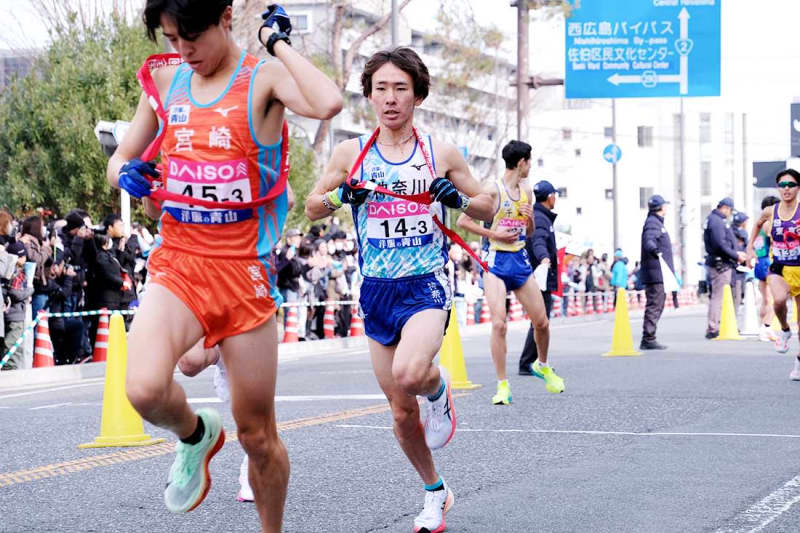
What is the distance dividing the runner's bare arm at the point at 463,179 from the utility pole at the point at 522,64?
73.6 feet

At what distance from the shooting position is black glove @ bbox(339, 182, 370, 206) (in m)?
6.43

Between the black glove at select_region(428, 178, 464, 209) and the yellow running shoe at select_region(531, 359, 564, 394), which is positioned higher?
the black glove at select_region(428, 178, 464, 209)

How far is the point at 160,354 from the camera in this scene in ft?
15.5

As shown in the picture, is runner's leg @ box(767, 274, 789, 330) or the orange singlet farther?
runner's leg @ box(767, 274, 789, 330)

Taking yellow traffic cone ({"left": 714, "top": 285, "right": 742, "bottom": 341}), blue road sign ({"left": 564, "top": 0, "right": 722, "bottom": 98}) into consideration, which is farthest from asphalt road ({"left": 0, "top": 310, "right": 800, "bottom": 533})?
blue road sign ({"left": 564, "top": 0, "right": 722, "bottom": 98})

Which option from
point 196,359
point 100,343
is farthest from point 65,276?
point 196,359

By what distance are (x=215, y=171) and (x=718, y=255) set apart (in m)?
17.1

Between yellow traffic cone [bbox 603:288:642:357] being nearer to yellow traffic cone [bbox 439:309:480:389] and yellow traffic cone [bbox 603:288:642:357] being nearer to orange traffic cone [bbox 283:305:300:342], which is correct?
yellow traffic cone [bbox 439:309:480:389]

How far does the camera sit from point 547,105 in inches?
4136

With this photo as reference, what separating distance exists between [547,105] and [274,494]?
334 ft

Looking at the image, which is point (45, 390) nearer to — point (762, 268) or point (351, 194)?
point (351, 194)

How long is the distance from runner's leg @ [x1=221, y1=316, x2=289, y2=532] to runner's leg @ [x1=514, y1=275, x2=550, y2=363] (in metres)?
6.88

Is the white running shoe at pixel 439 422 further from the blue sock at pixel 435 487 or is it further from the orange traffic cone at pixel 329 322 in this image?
the orange traffic cone at pixel 329 322

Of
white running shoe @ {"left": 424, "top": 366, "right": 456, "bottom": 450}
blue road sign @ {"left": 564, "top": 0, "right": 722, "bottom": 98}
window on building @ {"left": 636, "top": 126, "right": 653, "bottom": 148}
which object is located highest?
window on building @ {"left": 636, "top": 126, "right": 653, "bottom": 148}
